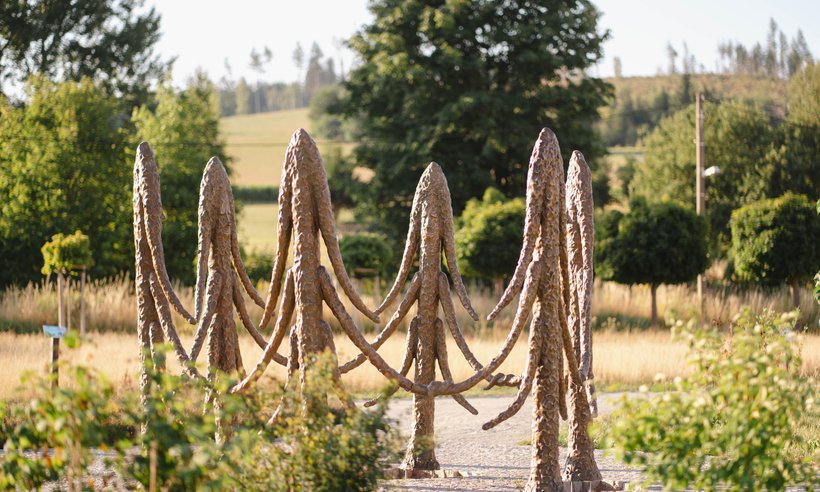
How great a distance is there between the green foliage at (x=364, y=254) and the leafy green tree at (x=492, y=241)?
4.80 ft

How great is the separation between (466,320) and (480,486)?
10.6m

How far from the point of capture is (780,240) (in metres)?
19.0

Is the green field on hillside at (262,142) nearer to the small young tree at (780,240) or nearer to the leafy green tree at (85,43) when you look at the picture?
the leafy green tree at (85,43)

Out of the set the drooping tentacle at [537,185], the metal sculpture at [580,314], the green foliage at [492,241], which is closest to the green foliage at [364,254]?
the green foliage at [492,241]

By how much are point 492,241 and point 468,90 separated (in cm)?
863

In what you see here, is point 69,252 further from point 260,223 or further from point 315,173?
point 260,223

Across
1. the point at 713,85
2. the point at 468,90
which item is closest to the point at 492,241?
the point at 468,90

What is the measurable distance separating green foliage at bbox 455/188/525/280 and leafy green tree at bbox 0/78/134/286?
8043 millimetres

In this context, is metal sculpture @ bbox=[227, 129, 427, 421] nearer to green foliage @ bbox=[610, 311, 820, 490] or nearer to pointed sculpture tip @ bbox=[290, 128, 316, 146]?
pointed sculpture tip @ bbox=[290, 128, 316, 146]

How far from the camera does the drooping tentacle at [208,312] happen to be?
24.1 feet

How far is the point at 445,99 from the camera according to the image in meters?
26.9

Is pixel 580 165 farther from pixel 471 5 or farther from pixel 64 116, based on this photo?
pixel 471 5

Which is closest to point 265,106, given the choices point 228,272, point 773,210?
point 773,210

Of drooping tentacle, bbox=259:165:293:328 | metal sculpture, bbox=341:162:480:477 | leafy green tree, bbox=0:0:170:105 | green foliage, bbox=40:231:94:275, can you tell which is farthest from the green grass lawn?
drooping tentacle, bbox=259:165:293:328
